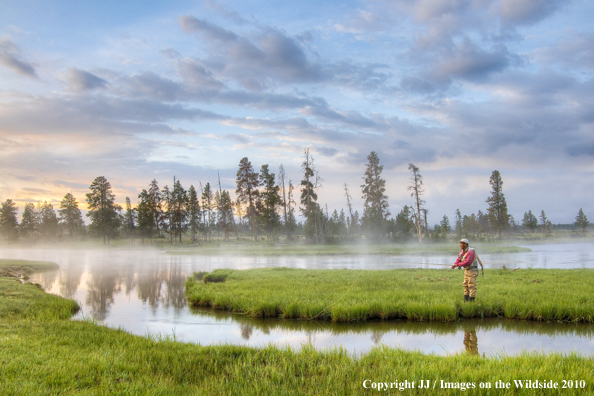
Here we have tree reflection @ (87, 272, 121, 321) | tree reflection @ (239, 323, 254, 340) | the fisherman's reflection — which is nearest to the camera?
the fisherman's reflection

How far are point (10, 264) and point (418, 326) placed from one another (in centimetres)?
3920

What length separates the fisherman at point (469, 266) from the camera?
12.9 metres

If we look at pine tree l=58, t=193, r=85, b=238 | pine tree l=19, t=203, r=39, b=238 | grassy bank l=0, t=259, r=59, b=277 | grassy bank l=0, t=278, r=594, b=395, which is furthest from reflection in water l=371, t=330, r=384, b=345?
pine tree l=19, t=203, r=39, b=238

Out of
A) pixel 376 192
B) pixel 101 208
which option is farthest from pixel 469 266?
pixel 101 208

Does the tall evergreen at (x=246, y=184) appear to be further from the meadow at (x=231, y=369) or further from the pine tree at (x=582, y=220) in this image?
the pine tree at (x=582, y=220)

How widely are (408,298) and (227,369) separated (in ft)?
30.6

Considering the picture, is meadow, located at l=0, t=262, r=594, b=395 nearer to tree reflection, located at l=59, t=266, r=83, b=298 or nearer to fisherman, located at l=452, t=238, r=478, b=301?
fisherman, located at l=452, t=238, r=478, b=301

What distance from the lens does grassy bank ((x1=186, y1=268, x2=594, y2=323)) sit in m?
12.4

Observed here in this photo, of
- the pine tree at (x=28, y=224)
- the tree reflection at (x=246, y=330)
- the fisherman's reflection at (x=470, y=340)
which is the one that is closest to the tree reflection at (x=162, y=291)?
the tree reflection at (x=246, y=330)

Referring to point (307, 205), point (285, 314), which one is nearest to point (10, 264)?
point (285, 314)

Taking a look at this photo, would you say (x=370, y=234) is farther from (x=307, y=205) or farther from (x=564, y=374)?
(x=564, y=374)

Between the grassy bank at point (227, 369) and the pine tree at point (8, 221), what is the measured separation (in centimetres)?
13662

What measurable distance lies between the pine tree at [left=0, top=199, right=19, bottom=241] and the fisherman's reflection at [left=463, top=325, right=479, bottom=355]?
142m

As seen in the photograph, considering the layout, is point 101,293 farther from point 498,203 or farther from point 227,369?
point 498,203
